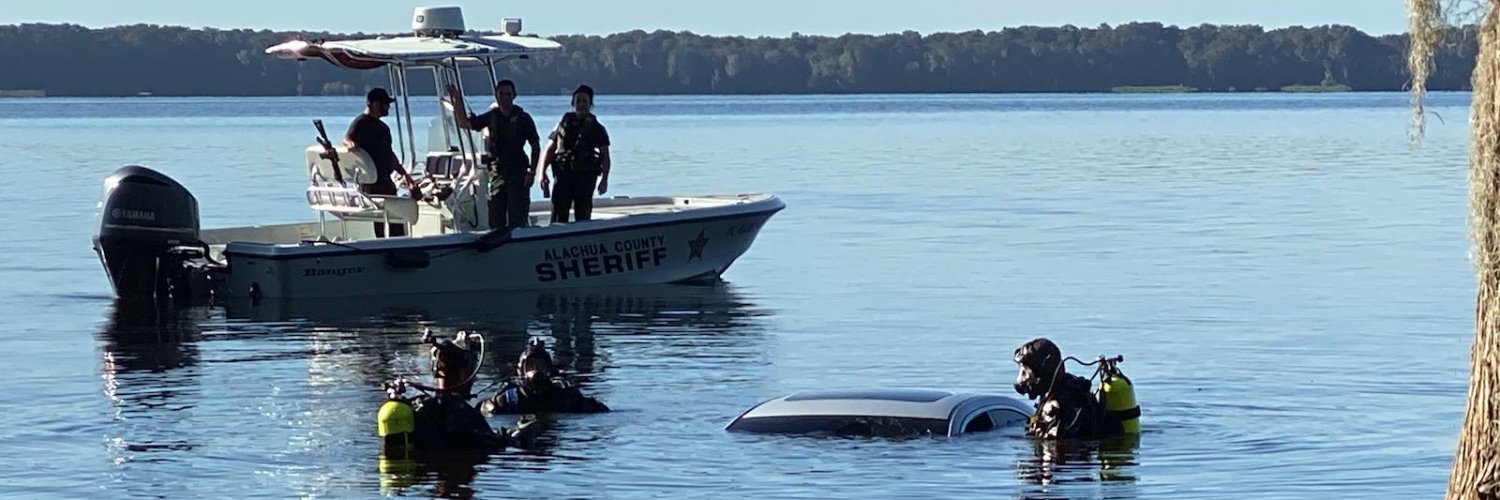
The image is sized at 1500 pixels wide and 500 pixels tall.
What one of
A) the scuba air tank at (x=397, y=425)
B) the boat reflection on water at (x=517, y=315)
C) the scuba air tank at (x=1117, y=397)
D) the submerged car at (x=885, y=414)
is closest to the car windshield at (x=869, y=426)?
the submerged car at (x=885, y=414)

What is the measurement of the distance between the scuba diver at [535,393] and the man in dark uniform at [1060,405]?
2780 mm

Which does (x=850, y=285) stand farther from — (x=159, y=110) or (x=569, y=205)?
(x=159, y=110)

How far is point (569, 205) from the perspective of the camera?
2236cm

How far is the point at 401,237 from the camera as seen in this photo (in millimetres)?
22031

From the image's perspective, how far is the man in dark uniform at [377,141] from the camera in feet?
70.0

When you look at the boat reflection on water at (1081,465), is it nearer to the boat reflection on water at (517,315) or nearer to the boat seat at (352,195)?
the boat reflection on water at (517,315)

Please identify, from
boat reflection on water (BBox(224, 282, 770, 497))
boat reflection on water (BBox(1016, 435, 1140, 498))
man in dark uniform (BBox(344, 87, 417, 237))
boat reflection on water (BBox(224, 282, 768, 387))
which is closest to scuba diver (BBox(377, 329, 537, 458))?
boat reflection on water (BBox(224, 282, 770, 497))

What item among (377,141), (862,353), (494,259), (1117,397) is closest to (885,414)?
(1117,397)

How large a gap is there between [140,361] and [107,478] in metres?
5.65

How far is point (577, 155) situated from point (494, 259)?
46.6 inches

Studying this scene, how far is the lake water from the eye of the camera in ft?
43.3

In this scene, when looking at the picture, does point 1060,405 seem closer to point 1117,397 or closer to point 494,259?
point 1117,397

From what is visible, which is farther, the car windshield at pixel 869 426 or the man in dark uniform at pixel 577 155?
the man in dark uniform at pixel 577 155

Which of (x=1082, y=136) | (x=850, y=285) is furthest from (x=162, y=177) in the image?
(x=1082, y=136)
